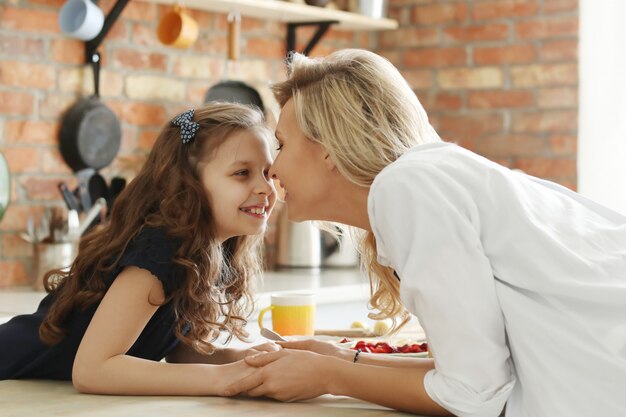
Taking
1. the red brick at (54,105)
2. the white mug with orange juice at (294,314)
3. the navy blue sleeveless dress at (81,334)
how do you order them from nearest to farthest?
the navy blue sleeveless dress at (81,334), the white mug with orange juice at (294,314), the red brick at (54,105)

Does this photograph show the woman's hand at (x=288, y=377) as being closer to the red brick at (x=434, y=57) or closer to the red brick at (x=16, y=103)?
the red brick at (x=16, y=103)

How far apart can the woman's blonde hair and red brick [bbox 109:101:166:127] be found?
5.72ft

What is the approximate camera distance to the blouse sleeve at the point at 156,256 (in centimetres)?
163

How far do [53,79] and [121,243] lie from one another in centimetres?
150

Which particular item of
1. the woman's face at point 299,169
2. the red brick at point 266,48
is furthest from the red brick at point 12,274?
the woman's face at point 299,169

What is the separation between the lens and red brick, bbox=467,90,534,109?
375 cm

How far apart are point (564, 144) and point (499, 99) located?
302mm

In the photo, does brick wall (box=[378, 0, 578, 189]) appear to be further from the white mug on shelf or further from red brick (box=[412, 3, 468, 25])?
the white mug on shelf

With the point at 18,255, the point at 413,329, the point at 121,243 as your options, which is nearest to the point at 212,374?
the point at 121,243

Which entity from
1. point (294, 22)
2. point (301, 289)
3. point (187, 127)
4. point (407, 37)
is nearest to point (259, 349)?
point (187, 127)

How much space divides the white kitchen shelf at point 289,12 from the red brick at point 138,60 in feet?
0.60

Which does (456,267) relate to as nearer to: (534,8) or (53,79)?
(53,79)

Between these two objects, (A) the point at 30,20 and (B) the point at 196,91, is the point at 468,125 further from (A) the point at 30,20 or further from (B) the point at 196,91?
(A) the point at 30,20

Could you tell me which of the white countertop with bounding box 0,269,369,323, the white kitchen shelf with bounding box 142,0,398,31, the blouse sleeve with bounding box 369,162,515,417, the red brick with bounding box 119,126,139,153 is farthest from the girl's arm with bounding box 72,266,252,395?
the white kitchen shelf with bounding box 142,0,398,31
